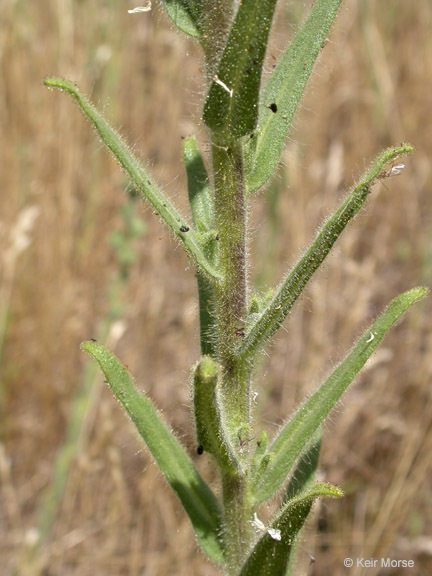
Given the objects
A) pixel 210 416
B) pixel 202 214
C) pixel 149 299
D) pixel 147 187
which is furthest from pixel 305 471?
pixel 149 299

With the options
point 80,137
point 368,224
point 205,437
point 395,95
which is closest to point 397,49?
point 395,95

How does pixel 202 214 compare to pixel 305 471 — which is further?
pixel 305 471

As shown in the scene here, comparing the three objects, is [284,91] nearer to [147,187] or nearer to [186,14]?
[186,14]

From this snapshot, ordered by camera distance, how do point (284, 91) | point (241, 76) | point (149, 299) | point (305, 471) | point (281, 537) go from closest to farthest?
point (241, 76) < point (281, 537) < point (284, 91) < point (305, 471) < point (149, 299)

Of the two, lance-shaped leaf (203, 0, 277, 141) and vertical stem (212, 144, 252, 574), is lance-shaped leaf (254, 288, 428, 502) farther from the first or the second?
lance-shaped leaf (203, 0, 277, 141)

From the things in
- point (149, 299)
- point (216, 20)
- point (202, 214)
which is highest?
point (216, 20)

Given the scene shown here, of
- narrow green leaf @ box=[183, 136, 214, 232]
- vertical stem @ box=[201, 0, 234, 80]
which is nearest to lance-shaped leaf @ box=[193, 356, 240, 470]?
narrow green leaf @ box=[183, 136, 214, 232]

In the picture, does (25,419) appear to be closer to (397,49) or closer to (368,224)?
(368,224)
